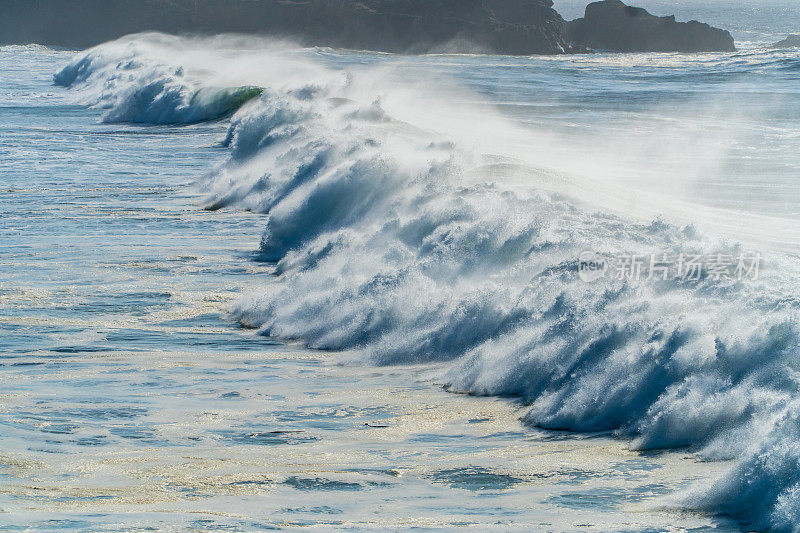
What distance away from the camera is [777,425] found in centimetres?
463

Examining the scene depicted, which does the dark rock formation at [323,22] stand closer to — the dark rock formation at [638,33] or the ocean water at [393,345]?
the dark rock formation at [638,33]

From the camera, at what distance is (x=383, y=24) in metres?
68.8

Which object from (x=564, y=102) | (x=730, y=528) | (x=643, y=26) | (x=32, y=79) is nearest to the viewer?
(x=730, y=528)

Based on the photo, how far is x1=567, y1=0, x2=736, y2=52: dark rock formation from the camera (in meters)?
64.8

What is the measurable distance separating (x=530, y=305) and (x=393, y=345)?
102 centimetres

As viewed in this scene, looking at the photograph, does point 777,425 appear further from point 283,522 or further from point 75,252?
point 75,252

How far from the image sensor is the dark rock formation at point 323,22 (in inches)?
2616

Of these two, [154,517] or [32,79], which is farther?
[32,79]

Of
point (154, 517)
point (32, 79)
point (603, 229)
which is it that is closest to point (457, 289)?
point (603, 229)

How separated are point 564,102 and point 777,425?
84.0 feet

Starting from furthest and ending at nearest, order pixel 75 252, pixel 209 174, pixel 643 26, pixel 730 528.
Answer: pixel 643 26 < pixel 209 174 < pixel 75 252 < pixel 730 528

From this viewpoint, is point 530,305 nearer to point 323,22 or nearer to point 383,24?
point 383,24

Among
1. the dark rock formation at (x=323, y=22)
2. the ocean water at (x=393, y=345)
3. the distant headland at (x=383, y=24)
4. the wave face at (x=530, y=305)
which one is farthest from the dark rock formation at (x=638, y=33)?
the wave face at (x=530, y=305)

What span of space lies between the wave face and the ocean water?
0.06 feet
